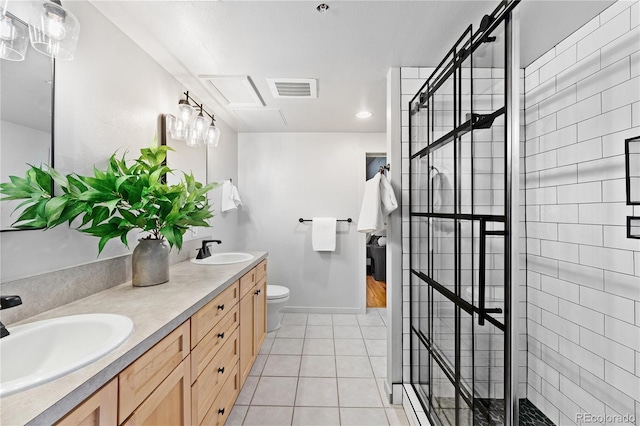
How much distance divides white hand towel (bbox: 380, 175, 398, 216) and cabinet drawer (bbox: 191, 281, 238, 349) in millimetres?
1065

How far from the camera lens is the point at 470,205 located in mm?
1270

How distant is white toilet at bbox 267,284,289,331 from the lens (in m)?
2.79

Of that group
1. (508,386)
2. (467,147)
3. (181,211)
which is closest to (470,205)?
(467,147)

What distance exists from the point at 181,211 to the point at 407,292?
4.83 ft

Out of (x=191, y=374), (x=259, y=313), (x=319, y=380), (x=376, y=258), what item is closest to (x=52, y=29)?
(x=191, y=374)

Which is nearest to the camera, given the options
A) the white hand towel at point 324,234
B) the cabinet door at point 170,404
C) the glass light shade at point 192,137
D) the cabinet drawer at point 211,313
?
the cabinet door at point 170,404

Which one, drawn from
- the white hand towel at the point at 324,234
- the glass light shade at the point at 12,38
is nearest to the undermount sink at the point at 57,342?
the glass light shade at the point at 12,38

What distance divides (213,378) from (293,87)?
197cm

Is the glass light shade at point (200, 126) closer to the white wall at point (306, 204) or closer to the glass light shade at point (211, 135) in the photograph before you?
the glass light shade at point (211, 135)

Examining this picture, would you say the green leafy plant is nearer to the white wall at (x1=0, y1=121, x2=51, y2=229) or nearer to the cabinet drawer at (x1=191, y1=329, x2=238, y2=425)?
the white wall at (x1=0, y1=121, x2=51, y2=229)

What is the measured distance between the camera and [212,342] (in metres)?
1.39

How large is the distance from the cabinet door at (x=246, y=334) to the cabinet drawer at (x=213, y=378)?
0.37 feet

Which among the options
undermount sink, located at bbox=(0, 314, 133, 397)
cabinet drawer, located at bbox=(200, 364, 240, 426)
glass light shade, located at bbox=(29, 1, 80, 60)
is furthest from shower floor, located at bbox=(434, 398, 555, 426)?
glass light shade, located at bbox=(29, 1, 80, 60)

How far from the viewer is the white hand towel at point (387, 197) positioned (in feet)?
6.03
